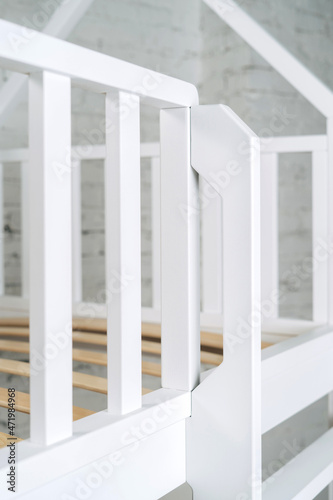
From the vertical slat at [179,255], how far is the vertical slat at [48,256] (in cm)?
26

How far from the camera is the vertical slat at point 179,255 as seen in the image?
3.00 ft

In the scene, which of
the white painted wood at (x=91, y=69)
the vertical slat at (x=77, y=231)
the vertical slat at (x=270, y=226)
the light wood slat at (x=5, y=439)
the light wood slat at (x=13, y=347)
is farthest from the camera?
the vertical slat at (x=77, y=231)

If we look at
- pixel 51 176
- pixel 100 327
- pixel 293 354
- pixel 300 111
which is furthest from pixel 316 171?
pixel 300 111

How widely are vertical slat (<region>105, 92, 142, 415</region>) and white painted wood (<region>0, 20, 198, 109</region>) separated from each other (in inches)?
0.8

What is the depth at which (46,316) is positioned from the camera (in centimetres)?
67

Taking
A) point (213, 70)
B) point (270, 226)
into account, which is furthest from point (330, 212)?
point (213, 70)


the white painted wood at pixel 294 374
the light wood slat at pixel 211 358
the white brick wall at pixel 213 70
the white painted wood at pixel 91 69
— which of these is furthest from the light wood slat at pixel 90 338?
the white brick wall at pixel 213 70

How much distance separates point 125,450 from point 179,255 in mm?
295

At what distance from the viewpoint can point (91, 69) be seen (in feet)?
2.38

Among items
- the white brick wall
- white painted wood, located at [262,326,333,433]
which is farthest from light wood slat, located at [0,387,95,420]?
the white brick wall

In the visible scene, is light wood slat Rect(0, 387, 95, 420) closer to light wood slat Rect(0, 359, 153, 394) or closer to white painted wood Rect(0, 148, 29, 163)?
light wood slat Rect(0, 359, 153, 394)

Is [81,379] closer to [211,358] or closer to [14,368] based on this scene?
[14,368]

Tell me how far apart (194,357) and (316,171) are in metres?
0.78

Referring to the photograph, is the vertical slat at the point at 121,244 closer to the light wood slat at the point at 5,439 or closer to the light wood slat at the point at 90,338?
the light wood slat at the point at 5,439
